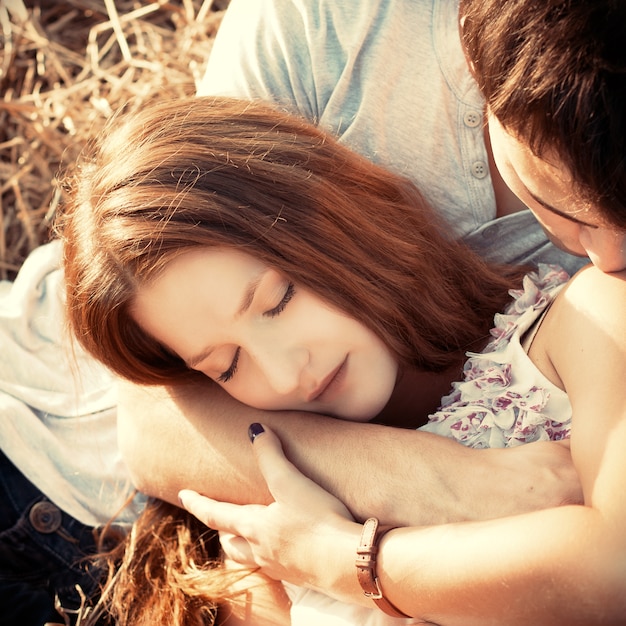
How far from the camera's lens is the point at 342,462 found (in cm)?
207

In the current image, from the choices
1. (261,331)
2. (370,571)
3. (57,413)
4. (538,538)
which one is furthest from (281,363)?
(57,413)

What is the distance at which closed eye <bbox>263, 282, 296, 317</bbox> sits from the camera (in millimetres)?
2014

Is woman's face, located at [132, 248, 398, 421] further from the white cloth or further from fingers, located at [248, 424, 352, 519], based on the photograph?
the white cloth

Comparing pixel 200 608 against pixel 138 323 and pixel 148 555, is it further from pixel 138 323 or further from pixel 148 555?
pixel 138 323

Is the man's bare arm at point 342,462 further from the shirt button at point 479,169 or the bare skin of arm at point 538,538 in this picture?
the shirt button at point 479,169

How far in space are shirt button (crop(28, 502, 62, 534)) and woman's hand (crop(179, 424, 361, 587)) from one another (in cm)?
61

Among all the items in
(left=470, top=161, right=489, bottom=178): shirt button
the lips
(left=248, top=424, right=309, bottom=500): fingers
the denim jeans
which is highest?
(left=470, top=161, right=489, bottom=178): shirt button

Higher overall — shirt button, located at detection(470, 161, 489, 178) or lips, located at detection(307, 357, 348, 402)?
shirt button, located at detection(470, 161, 489, 178)

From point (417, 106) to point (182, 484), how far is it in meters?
1.18

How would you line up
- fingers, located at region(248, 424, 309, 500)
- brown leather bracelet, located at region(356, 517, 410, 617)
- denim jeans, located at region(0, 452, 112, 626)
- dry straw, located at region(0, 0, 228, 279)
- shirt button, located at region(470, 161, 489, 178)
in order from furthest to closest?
dry straw, located at region(0, 0, 228, 279), denim jeans, located at region(0, 452, 112, 626), shirt button, located at region(470, 161, 489, 178), fingers, located at region(248, 424, 309, 500), brown leather bracelet, located at region(356, 517, 410, 617)

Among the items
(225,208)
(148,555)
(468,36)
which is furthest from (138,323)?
(468,36)

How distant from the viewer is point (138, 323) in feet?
7.22

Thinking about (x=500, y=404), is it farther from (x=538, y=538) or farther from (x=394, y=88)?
(x=394, y=88)

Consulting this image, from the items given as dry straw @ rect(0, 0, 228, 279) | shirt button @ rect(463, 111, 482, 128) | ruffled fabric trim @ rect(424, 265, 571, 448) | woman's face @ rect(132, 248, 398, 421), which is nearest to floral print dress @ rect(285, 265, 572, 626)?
ruffled fabric trim @ rect(424, 265, 571, 448)
